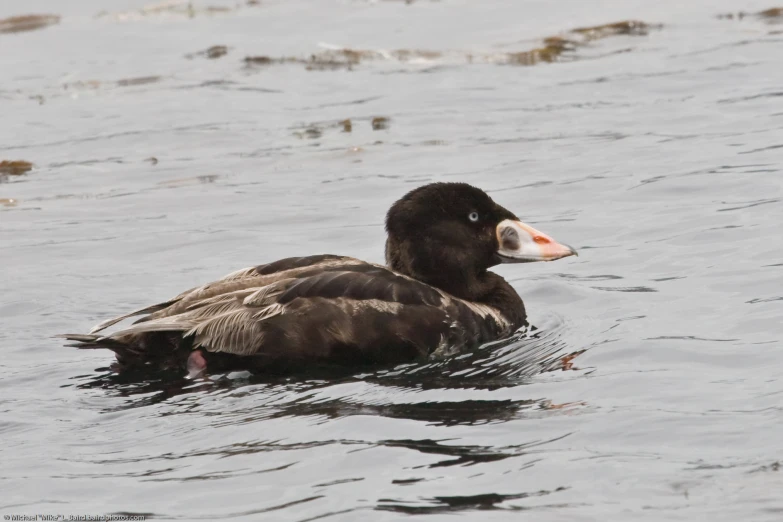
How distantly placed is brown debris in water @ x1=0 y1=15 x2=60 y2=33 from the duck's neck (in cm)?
1225

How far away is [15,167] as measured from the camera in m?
12.7

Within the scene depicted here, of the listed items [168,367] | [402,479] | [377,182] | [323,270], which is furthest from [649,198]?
[402,479]

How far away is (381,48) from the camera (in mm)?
16578

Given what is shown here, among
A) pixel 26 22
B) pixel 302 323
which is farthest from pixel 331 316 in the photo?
pixel 26 22

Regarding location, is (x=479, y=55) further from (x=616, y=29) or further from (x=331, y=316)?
(x=331, y=316)

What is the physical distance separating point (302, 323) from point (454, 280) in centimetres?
124

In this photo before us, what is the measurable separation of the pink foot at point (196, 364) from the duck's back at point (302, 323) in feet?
0.14

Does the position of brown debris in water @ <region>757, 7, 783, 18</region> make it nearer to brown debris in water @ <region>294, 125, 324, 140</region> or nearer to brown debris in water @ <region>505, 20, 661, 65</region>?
brown debris in water @ <region>505, 20, 661, 65</region>

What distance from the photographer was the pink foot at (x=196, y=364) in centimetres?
709

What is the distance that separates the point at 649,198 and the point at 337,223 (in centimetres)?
242

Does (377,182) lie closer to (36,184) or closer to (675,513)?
(36,184)

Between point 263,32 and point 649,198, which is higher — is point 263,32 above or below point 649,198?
above

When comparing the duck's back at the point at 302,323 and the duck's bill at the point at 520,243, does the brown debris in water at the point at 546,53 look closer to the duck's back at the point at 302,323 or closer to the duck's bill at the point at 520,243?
the duck's bill at the point at 520,243

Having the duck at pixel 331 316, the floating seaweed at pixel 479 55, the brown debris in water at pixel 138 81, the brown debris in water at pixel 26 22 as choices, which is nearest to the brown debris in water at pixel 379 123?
the floating seaweed at pixel 479 55
